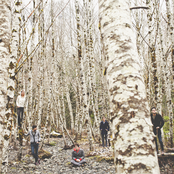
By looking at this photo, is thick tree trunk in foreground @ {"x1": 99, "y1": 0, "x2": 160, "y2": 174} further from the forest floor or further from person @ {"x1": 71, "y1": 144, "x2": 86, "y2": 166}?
person @ {"x1": 71, "y1": 144, "x2": 86, "y2": 166}

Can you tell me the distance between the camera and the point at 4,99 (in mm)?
2025

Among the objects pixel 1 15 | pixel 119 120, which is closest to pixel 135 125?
pixel 119 120

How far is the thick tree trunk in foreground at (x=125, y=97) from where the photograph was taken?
96 centimetres

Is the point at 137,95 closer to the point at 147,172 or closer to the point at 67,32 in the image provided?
the point at 147,172

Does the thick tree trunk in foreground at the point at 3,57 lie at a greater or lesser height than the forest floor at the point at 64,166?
greater

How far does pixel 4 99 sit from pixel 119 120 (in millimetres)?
1605

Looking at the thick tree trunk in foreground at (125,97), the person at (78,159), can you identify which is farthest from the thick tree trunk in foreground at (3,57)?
the person at (78,159)

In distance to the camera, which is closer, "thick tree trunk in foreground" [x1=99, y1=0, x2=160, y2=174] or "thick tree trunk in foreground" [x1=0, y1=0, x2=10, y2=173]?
"thick tree trunk in foreground" [x1=99, y1=0, x2=160, y2=174]

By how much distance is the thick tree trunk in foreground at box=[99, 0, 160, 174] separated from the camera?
956mm

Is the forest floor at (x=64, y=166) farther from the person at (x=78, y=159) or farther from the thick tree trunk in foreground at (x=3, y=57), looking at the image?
the thick tree trunk in foreground at (x=3, y=57)

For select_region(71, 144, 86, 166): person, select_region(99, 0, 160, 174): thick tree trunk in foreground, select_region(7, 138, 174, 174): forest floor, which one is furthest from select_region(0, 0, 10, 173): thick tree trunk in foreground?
select_region(71, 144, 86, 166): person

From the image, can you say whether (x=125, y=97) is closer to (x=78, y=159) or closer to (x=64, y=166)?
(x=78, y=159)

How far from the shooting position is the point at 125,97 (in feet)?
3.59

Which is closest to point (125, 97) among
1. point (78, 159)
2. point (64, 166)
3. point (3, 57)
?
point (3, 57)
